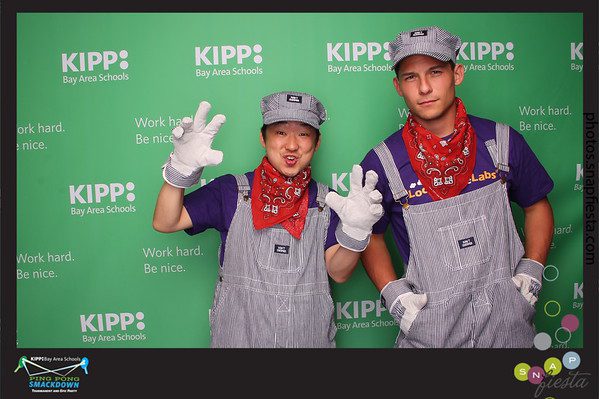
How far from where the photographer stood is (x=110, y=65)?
2584 millimetres

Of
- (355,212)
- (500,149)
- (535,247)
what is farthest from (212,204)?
(535,247)

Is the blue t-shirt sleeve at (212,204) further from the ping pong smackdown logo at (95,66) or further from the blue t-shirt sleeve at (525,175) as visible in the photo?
the blue t-shirt sleeve at (525,175)

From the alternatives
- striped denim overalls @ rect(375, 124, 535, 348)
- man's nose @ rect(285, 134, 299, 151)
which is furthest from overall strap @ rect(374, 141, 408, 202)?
man's nose @ rect(285, 134, 299, 151)

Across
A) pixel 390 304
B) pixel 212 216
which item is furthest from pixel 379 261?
pixel 212 216

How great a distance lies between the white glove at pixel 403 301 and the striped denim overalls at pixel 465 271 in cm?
2

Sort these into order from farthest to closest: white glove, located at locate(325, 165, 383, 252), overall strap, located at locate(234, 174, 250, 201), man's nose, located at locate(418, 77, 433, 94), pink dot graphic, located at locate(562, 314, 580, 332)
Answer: pink dot graphic, located at locate(562, 314, 580, 332)
overall strap, located at locate(234, 174, 250, 201)
man's nose, located at locate(418, 77, 433, 94)
white glove, located at locate(325, 165, 383, 252)

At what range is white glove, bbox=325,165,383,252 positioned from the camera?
6.13 ft

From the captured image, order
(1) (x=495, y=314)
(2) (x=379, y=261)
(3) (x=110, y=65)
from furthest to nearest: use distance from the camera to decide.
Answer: (3) (x=110, y=65) < (2) (x=379, y=261) < (1) (x=495, y=314)

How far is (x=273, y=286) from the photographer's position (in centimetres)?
210

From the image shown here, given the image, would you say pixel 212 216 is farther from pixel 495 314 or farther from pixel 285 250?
pixel 495 314

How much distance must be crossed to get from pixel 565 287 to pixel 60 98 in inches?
89.8

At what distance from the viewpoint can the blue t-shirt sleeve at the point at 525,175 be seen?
2.14 metres

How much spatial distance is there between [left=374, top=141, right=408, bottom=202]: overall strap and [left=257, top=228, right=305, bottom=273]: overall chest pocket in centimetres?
36
